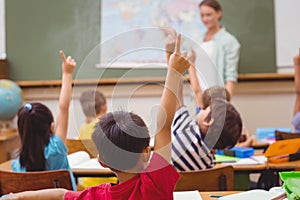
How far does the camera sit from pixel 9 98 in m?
4.57

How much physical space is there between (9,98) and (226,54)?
6.20 ft

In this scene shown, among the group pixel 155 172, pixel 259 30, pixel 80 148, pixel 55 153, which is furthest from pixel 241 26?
pixel 155 172

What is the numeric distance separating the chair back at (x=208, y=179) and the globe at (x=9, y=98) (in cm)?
286

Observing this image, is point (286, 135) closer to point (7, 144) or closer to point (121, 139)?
point (121, 139)

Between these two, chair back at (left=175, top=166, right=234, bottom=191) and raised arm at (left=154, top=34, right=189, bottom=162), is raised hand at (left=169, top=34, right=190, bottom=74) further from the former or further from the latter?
chair back at (left=175, top=166, right=234, bottom=191)

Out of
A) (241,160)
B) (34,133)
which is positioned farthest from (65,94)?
(241,160)

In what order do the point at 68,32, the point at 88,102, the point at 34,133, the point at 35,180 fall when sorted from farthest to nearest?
the point at 68,32, the point at 34,133, the point at 35,180, the point at 88,102

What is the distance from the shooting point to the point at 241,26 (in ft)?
15.6

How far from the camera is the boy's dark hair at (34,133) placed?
2.26m

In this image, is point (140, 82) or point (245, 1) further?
point (245, 1)

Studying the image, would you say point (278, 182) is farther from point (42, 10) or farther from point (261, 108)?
point (42, 10)

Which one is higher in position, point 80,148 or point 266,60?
point 266,60

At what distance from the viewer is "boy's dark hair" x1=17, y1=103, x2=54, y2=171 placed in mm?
2260

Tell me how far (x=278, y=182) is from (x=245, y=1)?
2525 mm
